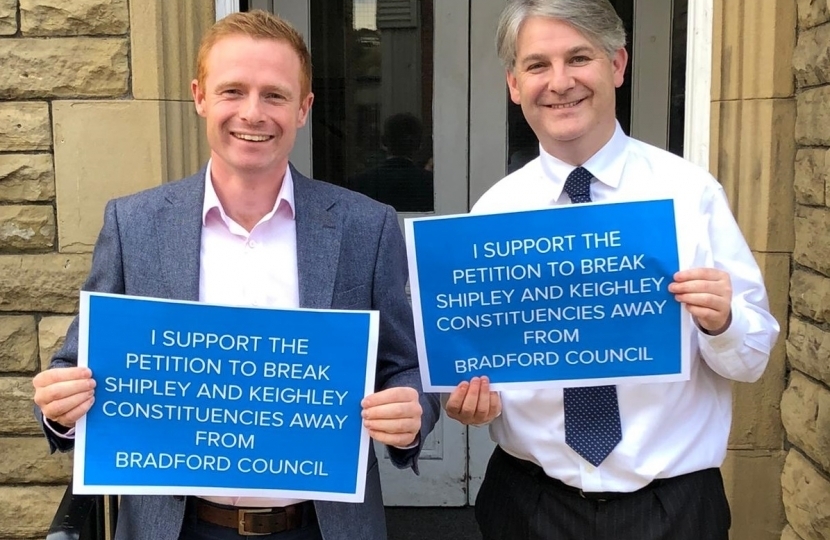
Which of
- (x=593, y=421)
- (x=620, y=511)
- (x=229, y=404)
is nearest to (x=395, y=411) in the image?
(x=229, y=404)

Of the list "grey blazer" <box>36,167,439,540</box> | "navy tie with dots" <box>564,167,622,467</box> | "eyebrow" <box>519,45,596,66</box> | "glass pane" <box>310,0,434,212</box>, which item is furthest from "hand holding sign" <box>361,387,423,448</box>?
"glass pane" <box>310,0,434,212</box>

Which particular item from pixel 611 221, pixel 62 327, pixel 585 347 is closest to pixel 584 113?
pixel 611 221

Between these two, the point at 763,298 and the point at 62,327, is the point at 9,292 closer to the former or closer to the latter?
the point at 62,327

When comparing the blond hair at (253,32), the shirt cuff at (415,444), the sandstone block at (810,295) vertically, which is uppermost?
the blond hair at (253,32)

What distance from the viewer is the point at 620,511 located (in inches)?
73.5

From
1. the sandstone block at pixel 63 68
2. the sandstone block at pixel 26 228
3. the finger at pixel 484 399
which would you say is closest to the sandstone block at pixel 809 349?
the finger at pixel 484 399

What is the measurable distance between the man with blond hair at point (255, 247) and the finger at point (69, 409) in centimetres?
3

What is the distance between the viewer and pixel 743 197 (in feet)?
9.29

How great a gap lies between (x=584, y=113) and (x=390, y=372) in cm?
74

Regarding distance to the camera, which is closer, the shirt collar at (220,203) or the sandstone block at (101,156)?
the shirt collar at (220,203)

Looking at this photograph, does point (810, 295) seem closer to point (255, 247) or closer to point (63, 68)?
point (255, 247)

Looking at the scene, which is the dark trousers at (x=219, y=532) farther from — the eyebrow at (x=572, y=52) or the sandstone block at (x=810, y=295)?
the sandstone block at (x=810, y=295)

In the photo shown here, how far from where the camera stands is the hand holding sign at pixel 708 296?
169cm

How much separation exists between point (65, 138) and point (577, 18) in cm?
187
